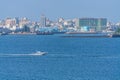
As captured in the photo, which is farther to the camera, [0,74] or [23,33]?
[23,33]

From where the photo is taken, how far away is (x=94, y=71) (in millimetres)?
37812

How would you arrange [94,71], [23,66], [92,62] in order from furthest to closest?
[92,62], [23,66], [94,71]

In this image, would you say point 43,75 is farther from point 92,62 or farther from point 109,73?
point 92,62

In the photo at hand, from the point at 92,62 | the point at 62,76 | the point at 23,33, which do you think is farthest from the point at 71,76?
the point at 23,33

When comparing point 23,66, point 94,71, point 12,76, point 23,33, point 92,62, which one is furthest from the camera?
point 23,33

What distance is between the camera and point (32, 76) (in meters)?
35.1

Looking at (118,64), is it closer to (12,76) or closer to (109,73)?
(109,73)

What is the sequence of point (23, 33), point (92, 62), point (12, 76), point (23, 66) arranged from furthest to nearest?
point (23, 33)
point (92, 62)
point (23, 66)
point (12, 76)

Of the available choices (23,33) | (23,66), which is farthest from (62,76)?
(23,33)

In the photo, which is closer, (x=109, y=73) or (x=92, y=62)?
(x=109, y=73)

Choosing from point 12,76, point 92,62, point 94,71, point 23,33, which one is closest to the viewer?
point 12,76

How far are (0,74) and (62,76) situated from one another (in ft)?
11.9

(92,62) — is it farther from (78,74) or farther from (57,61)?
(78,74)

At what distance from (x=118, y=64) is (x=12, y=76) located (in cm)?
1035
